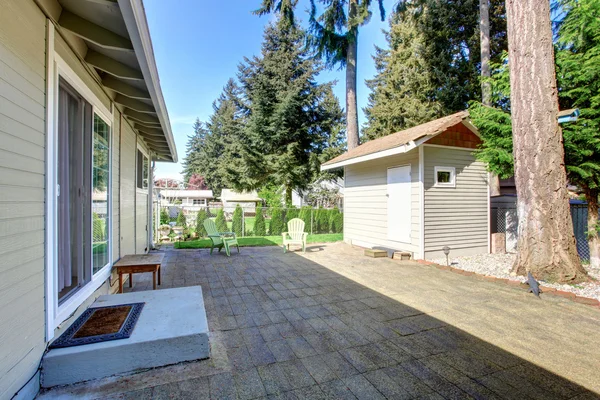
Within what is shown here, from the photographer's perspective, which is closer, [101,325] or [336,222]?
[101,325]

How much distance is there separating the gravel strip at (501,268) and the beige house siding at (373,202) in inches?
36.9

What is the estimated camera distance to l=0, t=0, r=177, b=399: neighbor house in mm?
1629

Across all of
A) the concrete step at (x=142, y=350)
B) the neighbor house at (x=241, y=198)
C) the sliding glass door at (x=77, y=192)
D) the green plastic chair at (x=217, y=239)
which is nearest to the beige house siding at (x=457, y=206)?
the green plastic chair at (x=217, y=239)

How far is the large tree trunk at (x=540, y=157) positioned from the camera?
4.49m

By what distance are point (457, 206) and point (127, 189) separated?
6468 mm

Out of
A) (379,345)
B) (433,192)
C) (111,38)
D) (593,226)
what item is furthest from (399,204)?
(111,38)

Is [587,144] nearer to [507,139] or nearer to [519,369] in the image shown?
[507,139]

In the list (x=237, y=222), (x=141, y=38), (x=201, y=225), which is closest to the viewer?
(x=141, y=38)

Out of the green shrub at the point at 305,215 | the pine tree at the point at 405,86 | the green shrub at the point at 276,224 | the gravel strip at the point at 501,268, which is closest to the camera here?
the gravel strip at the point at 501,268

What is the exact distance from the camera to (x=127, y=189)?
4.77 m

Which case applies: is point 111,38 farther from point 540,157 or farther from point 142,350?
point 540,157

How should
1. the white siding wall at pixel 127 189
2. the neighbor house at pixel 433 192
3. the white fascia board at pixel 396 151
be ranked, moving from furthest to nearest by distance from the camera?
the neighbor house at pixel 433 192, the white fascia board at pixel 396 151, the white siding wall at pixel 127 189

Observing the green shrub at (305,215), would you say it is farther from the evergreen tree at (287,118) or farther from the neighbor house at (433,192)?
the neighbor house at (433,192)

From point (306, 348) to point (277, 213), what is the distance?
9552mm
